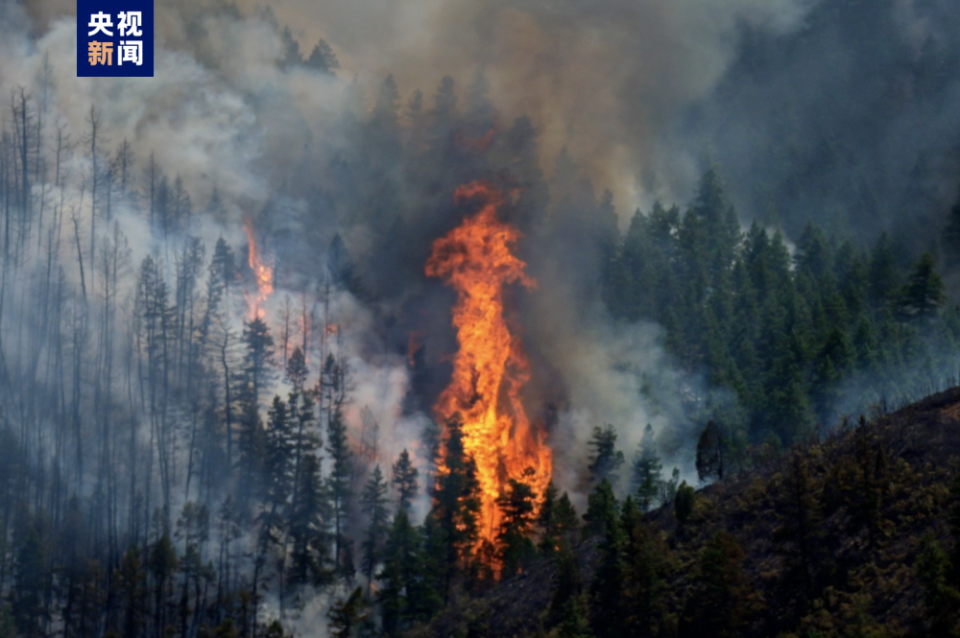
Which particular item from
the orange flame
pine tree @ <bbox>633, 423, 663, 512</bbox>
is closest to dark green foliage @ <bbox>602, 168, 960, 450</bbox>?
pine tree @ <bbox>633, 423, 663, 512</bbox>

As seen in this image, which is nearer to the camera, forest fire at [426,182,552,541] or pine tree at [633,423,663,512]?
pine tree at [633,423,663,512]

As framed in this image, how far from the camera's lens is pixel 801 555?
57.3m

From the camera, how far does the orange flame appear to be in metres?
121

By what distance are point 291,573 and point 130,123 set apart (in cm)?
6157

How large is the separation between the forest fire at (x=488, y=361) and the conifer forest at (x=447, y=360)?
1.18 ft

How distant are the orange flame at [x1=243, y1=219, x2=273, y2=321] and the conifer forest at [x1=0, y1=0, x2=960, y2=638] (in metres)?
0.46

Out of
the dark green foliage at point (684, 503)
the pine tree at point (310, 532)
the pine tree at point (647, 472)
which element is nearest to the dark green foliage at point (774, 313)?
the pine tree at point (647, 472)

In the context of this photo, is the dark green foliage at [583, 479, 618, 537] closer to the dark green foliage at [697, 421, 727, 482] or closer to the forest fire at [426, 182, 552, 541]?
the dark green foliage at [697, 421, 727, 482]

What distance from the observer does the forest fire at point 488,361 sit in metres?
111

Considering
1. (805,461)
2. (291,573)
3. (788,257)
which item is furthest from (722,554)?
(788,257)

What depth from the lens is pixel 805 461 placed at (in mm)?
66312

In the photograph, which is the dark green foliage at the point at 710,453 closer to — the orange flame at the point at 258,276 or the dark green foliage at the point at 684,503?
the dark green foliage at the point at 684,503

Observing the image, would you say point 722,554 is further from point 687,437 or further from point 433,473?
point 433,473

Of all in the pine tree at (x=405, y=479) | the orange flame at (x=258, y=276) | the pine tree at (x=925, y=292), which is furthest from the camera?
the orange flame at (x=258, y=276)
